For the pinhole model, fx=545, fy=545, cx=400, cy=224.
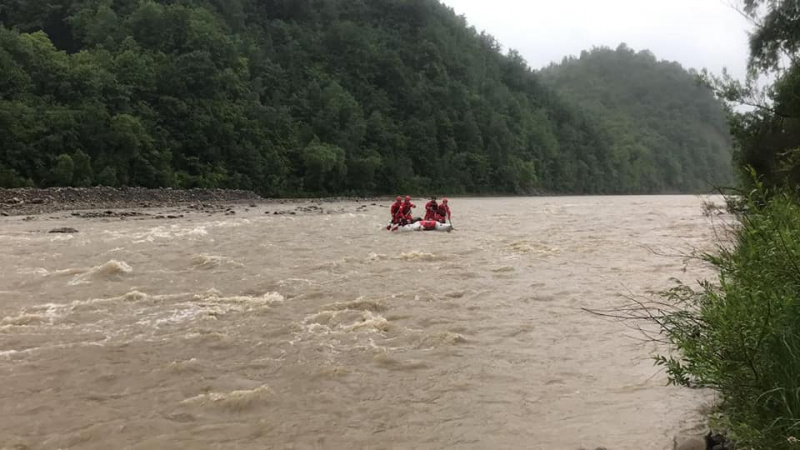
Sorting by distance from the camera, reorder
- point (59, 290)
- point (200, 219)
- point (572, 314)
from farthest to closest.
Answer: point (200, 219) → point (59, 290) → point (572, 314)

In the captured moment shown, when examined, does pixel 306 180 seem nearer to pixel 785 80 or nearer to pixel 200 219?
pixel 200 219

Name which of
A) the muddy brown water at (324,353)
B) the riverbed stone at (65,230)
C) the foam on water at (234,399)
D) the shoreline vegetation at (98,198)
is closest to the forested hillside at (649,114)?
the shoreline vegetation at (98,198)

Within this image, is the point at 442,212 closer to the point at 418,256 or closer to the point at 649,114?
the point at 418,256

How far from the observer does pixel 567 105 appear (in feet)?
317

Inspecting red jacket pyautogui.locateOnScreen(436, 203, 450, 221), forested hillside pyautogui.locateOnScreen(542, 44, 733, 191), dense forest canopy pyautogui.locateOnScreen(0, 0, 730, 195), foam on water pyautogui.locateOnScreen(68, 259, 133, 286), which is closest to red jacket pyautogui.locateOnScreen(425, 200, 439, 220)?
red jacket pyautogui.locateOnScreen(436, 203, 450, 221)

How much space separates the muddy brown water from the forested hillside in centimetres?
8982

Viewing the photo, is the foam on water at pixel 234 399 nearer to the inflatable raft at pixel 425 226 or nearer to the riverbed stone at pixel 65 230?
the riverbed stone at pixel 65 230

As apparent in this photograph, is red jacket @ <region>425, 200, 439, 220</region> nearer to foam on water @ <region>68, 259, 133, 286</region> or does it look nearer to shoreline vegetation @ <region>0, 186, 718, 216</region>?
foam on water @ <region>68, 259, 133, 286</region>

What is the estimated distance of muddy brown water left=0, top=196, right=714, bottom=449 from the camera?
4.23 meters

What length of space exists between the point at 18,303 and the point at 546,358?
24.2ft

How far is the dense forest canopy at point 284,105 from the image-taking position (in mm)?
32062

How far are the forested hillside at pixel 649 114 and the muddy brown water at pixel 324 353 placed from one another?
89822mm

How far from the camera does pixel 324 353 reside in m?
6.00

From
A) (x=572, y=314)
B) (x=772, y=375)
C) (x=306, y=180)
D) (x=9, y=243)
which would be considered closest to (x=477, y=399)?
(x=772, y=375)
